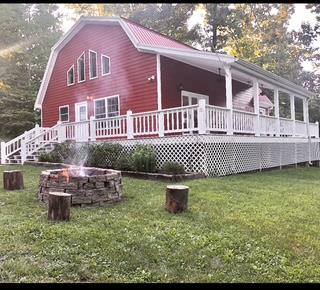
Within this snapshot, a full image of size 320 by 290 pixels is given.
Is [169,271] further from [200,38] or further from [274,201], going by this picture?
[200,38]

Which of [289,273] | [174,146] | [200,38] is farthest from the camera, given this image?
[200,38]

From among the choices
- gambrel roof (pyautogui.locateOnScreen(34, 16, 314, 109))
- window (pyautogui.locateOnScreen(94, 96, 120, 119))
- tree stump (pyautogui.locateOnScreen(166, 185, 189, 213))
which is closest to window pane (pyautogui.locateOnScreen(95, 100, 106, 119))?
window (pyautogui.locateOnScreen(94, 96, 120, 119))

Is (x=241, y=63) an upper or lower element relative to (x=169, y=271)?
upper

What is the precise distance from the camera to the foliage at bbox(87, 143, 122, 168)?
11.9 m

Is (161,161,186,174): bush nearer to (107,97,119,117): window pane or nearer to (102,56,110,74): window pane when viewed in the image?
(107,97,119,117): window pane

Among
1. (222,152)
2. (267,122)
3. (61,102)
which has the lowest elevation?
(222,152)

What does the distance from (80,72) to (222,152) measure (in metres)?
9.06

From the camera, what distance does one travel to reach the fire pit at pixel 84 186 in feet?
20.3

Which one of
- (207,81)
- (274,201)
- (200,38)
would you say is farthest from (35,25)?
(274,201)

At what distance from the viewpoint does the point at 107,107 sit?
15.6m

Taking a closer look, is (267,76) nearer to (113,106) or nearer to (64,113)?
(113,106)

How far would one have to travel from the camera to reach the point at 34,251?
3.92 m

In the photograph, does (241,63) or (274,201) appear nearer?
(274,201)

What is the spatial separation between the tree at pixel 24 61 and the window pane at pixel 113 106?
1019 cm
